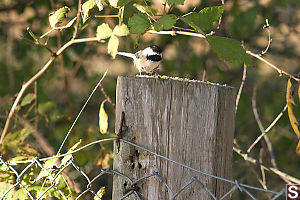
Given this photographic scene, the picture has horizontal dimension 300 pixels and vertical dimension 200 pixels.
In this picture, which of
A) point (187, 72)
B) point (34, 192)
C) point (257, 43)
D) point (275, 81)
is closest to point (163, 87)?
point (34, 192)

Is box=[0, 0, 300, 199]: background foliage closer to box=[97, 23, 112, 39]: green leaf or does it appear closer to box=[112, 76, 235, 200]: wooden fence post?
box=[97, 23, 112, 39]: green leaf

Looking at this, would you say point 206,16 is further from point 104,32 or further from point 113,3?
point 104,32

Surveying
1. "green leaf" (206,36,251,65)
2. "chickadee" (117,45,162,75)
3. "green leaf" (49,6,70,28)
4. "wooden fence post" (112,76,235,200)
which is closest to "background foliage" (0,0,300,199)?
"green leaf" (49,6,70,28)

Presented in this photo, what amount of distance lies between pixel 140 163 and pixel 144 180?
57 mm

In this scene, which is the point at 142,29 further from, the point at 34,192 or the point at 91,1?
the point at 34,192

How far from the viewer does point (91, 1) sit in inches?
73.2

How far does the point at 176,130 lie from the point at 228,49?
0.45 metres

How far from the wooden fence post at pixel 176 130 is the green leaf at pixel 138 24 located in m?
0.39

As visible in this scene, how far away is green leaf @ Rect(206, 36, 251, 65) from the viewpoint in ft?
4.99

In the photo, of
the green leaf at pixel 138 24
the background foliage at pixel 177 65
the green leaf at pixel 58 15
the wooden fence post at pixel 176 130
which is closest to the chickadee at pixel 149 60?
the green leaf at pixel 138 24

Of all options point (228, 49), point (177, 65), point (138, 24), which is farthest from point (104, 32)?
point (177, 65)

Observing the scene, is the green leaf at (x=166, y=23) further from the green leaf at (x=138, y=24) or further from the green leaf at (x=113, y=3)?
the green leaf at (x=113, y=3)

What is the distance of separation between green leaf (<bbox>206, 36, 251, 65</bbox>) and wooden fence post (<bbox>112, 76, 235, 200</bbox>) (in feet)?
0.80

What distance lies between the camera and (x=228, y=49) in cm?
152
